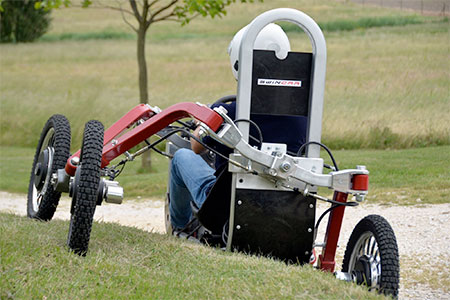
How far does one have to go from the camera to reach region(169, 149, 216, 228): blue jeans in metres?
4.14

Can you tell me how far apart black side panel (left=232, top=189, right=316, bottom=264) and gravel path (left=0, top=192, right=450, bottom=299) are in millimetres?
1173

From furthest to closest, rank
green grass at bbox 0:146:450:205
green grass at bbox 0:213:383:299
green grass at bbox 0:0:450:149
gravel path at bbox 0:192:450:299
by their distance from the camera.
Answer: green grass at bbox 0:0:450:149
green grass at bbox 0:146:450:205
gravel path at bbox 0:192:450:299
green grass at bbox 0:213:383:299

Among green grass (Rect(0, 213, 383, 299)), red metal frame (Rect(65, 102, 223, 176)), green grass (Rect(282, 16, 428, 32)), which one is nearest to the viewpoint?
green grass (Rect(0, 213, 383, 299))

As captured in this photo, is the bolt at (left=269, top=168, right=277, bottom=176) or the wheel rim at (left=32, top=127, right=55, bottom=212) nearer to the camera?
the bolt at (left=269, top=168, right=277, bottom=176)

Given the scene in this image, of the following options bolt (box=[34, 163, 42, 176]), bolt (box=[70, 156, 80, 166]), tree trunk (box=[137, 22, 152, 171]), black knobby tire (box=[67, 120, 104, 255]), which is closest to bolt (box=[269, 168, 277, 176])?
black knobby tire (box=[67, 120, 104, 255])

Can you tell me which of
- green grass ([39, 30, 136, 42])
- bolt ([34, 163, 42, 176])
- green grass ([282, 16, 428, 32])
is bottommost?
green grass ([39, 30, 136, 42])

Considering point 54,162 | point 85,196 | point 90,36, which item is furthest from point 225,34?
point 85,196

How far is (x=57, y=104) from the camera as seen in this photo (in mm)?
17297

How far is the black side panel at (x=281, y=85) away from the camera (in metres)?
3.67

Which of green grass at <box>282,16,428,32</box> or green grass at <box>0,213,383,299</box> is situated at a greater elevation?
green grass at <box>282,16,428,32</box>

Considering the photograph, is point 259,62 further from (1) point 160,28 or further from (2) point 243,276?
(1) point 160,28

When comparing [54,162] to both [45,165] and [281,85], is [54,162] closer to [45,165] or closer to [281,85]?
[45,165]

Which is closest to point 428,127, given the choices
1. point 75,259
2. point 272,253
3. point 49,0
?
point 49,0

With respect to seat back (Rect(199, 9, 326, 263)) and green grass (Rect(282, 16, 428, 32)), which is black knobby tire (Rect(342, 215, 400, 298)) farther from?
green grass (Rect(282, 16, 428, 32))
